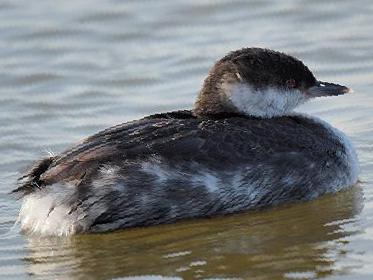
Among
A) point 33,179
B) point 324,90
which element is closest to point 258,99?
point 324,90

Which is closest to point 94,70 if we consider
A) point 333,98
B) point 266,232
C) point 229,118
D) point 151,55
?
point 151,55

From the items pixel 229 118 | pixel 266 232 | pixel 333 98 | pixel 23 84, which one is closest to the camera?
pixel 266 232

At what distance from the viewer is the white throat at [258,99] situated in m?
8.88

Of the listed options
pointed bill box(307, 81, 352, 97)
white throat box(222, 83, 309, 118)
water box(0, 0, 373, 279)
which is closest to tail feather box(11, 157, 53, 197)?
water box(0, 0, 373, 279)

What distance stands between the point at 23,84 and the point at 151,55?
4.11ft

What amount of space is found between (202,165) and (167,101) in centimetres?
282

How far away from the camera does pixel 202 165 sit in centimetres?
820

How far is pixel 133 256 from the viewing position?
7.78 m

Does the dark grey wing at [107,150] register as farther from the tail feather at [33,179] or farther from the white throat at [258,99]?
the white throat at [258,99]

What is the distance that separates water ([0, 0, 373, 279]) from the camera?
759 centimetres

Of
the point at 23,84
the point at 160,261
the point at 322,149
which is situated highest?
the point at 23,84

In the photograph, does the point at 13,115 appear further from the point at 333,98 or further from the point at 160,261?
the point at 160,261

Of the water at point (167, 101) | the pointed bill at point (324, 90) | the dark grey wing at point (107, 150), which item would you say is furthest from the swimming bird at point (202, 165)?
the pointed bill at point (324, 90)

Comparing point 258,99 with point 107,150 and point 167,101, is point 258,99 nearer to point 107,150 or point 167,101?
point 107,150
